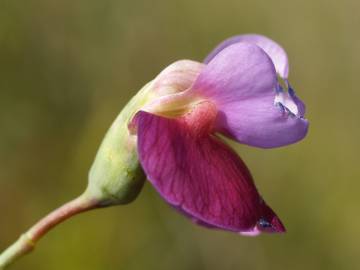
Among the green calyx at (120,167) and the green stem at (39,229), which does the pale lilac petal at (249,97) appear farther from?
the green stem at (39,229)

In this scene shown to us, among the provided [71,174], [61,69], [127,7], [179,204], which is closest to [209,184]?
[179,204]

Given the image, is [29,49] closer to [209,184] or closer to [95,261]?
[95,261]

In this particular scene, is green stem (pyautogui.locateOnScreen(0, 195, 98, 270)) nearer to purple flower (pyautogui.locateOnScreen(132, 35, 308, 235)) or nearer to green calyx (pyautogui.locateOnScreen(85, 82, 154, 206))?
green calyx (pyautogui.locateOnScreen(85, 82, 154, 206))

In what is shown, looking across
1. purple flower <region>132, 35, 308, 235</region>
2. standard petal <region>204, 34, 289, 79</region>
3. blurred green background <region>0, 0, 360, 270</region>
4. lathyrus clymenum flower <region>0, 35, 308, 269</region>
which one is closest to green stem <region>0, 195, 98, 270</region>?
lathyrus clymenum flower <region>0, 35, 308, 269</region>

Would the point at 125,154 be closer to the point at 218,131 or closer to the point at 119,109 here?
the point at 218,131

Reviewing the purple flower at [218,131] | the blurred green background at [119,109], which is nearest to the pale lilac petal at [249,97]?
the purple flower at [218,131]
